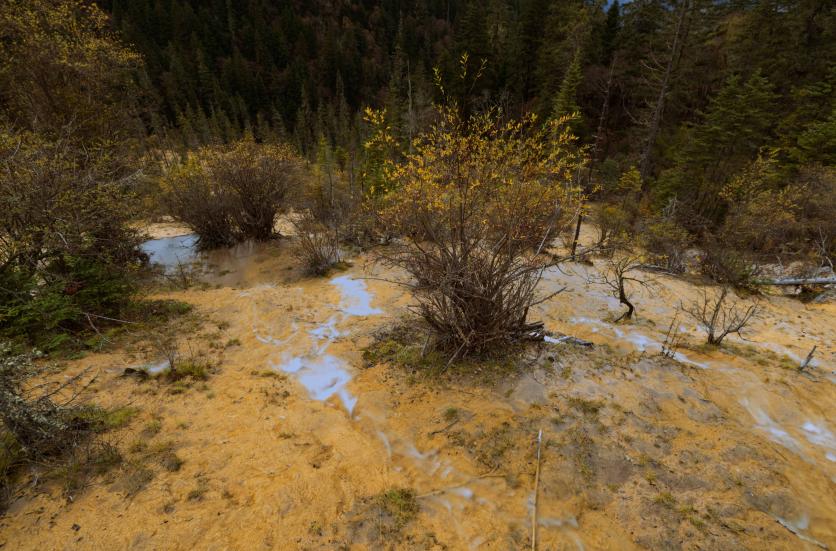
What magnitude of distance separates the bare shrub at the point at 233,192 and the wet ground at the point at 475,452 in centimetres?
610

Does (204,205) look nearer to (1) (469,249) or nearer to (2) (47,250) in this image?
(2) (47,250)

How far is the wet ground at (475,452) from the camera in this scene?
113 inches

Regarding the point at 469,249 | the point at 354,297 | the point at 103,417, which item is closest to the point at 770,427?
the point at 469,249

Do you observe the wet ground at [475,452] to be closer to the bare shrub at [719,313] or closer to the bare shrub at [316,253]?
the bare shrub at [719,313]

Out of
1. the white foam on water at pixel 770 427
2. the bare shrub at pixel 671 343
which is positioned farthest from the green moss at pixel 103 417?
the bare shrub at pixel 671 343

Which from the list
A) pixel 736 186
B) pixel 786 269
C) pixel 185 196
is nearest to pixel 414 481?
pixel 185 196

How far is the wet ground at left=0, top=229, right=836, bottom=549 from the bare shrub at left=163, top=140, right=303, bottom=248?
610 cm

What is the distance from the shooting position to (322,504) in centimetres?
315

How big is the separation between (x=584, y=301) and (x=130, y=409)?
27.0ft

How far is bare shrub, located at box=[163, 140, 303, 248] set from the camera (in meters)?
10.7

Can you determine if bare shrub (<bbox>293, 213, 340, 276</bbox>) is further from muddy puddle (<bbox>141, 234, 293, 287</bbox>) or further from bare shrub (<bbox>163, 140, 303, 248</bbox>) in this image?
bare shrub (<bbox>163, 140, 303, 248</bbox>)

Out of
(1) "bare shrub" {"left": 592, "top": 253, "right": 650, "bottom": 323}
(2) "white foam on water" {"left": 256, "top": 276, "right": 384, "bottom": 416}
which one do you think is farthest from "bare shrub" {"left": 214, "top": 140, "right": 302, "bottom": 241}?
(1) "bare shrub" {"left": 592, "top": 253, "right": 650, "bottom": 323}

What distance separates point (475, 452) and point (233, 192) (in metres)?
10.5

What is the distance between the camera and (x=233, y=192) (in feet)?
36.0
